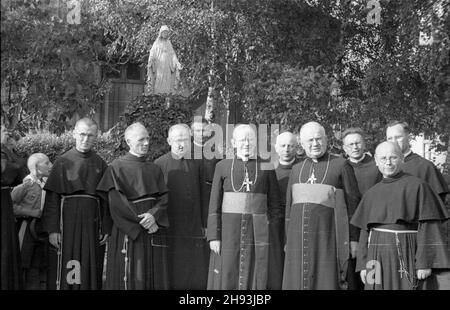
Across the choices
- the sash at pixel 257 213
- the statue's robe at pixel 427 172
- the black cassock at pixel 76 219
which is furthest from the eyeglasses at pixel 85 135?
the statue's robe at pixel 427 172

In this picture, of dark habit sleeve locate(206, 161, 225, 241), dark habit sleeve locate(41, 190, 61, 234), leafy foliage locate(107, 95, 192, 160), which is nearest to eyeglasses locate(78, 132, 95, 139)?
dark habit sleeve locate(41, 190, 61, 234)

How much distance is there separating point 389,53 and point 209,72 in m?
3.51

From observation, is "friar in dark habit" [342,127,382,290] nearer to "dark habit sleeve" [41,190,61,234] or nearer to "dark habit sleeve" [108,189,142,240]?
"dark habit sleeve" [108,189,142,240]

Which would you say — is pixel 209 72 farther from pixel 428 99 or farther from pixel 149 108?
pixel 149 108

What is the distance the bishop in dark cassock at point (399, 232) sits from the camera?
281 inches

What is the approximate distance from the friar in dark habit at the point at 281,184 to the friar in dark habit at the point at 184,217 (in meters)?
0.90

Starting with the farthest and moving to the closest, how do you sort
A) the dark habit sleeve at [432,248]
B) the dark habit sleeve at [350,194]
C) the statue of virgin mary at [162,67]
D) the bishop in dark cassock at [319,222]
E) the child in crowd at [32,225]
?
1. the statue of virgin mary at [162,67]
2. the child in crowd at [32,225]
3. the dark habit sleeve at [350,194]
4. the bishop in dark cassock at [319,222]
5. the dark habit sleeve at [432,248]

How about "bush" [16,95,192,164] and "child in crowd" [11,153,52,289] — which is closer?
"child in crowd" [11,153,52,289]

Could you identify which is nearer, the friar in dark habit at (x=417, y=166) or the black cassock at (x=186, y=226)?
the friar in dark habit at (x=417, y=166)

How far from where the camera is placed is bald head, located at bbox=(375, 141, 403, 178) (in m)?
7.25

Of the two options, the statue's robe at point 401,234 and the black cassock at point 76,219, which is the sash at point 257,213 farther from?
the black cassock at point 76,219

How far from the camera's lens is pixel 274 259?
770 centimetres

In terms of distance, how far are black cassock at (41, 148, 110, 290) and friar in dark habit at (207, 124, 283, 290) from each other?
1.11 m
